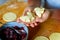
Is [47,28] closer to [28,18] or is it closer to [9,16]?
[28,18]

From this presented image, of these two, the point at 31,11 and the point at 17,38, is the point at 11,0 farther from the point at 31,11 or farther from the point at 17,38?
the point at 17,38

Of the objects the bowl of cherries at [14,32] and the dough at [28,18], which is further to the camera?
the dough at [28,18]

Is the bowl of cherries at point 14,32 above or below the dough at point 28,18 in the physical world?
below

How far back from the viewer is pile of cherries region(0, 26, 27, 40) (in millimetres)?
634

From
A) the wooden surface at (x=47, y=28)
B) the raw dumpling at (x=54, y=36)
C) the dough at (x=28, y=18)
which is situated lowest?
the raw dumpling at (x=54, y=36)

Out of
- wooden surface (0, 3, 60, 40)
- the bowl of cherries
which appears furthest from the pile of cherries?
wooden surface (0, 3, 60, 40)

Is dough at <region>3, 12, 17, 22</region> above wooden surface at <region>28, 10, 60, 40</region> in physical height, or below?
above

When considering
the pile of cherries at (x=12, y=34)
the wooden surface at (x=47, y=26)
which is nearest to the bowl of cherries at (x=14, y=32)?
the pile of cherries at (x=12, y=34)

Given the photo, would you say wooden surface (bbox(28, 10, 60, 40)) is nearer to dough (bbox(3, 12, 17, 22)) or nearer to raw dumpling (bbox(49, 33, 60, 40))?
raw dumpling (bbox(49, 33, 60, 40))

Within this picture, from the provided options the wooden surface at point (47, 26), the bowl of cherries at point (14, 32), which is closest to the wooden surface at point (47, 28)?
the wooden surface at point (47, 26)

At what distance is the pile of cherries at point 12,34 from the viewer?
63 cm

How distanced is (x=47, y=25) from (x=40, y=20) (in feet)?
0.16

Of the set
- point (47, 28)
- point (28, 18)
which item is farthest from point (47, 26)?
point (28, 18)

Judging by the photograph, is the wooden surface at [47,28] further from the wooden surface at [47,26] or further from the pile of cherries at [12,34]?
the pile of cherries at [12,34]
